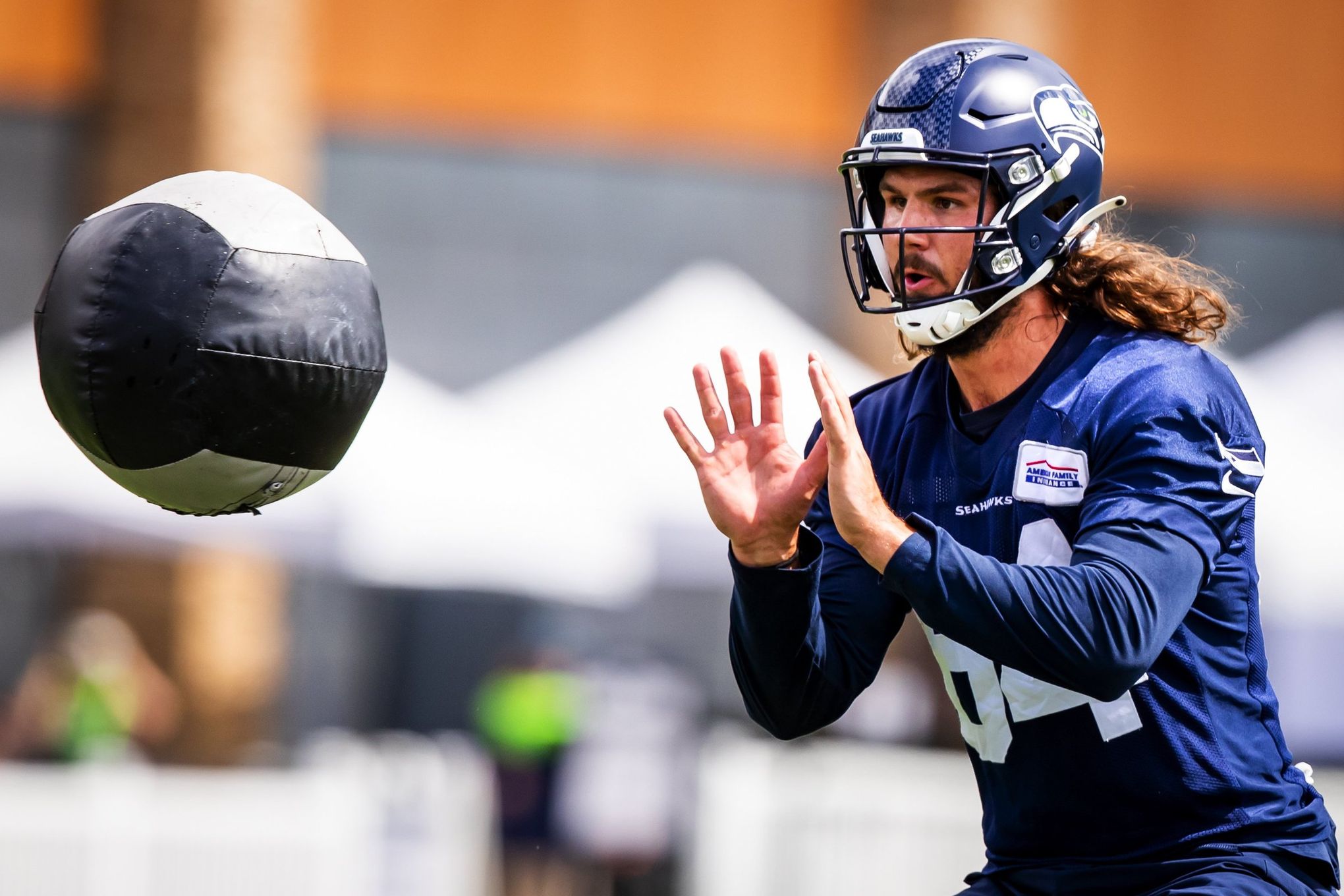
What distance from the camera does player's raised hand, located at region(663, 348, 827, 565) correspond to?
3270 millimetres

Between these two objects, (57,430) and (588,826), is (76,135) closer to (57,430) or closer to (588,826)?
(57,430)

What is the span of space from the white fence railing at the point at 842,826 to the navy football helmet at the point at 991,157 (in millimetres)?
5392

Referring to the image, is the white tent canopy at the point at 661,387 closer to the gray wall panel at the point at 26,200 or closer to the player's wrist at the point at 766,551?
the gray wall panel at the point at 26,200

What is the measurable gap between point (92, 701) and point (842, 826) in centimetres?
491

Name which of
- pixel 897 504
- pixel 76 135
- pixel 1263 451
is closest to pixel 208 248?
pixel 897 504

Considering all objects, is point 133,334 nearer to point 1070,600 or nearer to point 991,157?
point 991,157

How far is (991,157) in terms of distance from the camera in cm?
327

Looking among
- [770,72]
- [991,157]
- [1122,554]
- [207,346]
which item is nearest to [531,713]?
[770,72]

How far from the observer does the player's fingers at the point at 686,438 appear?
11.0 feet

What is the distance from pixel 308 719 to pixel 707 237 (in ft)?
16.6

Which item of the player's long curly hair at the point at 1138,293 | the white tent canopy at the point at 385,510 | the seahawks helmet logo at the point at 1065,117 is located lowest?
the white tent canopy at the point at 385,510

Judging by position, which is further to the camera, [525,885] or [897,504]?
[525,885]

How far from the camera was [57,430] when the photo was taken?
384 inches

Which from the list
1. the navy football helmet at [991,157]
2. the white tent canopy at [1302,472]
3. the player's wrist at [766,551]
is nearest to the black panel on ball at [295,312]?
the player's wrist at [766,551]
